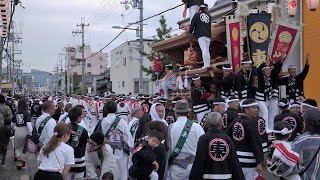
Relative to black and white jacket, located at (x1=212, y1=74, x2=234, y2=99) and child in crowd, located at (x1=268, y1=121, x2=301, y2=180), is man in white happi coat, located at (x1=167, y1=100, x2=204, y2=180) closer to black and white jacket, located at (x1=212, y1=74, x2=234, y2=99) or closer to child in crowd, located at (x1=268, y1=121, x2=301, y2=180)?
child in crowd, located at (x1=268, y1=121, x2=301, y2=180)

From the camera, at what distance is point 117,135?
7.79m

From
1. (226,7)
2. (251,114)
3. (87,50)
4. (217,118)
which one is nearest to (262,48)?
(251,114)

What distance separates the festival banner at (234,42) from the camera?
1064cm

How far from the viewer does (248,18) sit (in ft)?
34.0

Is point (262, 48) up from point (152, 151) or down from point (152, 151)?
up

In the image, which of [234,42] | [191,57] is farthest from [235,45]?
[191,57]

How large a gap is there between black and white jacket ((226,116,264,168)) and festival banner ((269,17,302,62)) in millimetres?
4671

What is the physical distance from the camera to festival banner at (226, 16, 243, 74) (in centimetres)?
1064

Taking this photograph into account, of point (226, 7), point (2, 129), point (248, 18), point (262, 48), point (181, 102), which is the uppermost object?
point (226, 7)

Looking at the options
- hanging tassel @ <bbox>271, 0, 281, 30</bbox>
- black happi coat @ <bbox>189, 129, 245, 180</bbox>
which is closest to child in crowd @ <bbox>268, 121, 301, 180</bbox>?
black happi coat @ <bbox>189, 129, 245, 180</bbox>

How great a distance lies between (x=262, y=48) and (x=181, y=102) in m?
4.68

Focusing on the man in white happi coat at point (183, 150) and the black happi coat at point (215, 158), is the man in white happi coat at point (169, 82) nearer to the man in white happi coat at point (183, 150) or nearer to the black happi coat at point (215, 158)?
the man in white happi coat at point (183, 150)

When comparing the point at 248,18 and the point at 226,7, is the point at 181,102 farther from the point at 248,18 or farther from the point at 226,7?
the point at 226,7

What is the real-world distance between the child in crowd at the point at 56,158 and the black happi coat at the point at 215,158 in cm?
165
